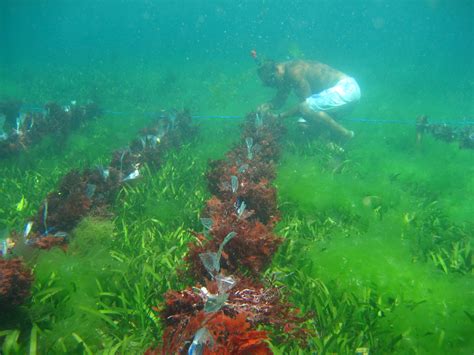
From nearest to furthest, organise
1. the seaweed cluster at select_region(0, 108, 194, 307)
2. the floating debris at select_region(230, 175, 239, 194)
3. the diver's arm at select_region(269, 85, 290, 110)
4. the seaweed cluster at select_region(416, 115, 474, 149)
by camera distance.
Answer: the seaweed cluster at select_region(0, 108, 194, 307) → the floating debris at select_region(230, 175, 239, 194) → the seaweed cluster at select_region(416, 115, 474, 149) → the diver's arm at select_region(269, 85, 290, 110)

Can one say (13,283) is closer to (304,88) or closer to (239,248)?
(239,248)

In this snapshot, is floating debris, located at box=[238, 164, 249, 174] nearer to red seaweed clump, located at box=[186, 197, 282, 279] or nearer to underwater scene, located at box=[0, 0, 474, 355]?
underwater scene, located at box=[0, 0, 474, 355]

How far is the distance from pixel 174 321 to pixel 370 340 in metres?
2.10

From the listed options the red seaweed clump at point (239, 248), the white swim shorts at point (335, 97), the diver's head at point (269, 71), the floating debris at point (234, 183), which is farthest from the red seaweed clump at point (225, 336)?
the diver's head at point (269, 71)

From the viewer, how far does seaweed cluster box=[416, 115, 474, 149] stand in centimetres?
1052

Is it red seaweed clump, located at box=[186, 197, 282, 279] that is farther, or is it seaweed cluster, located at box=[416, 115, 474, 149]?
seaweed cluster, located at box=[416, 115, 474, 149]

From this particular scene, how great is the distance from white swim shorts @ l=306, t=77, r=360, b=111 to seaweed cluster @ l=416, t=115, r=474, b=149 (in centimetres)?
251

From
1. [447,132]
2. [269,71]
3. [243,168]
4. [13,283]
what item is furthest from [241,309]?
[447,132]

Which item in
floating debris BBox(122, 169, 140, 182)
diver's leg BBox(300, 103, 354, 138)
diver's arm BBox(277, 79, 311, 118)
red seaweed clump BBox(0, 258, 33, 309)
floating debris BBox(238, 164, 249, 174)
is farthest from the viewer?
diver's arm BBox(277, 79, 311, 118)

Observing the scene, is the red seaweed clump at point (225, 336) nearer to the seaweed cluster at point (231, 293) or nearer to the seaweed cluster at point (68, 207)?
the seaweed cluster at point (231, 293)

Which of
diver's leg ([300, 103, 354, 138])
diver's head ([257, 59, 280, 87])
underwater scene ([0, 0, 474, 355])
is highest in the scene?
diver's head ([257, 59, 280, 87])

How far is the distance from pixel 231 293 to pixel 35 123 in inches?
450

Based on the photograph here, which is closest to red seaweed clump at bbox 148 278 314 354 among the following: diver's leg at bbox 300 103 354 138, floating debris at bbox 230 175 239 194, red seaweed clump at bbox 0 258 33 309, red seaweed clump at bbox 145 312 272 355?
red seaweed clump at bbox 145 312 272 355

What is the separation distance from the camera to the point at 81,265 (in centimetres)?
392
